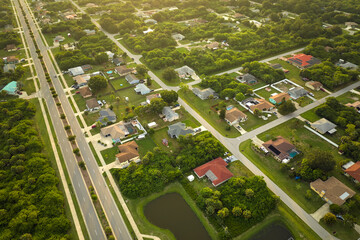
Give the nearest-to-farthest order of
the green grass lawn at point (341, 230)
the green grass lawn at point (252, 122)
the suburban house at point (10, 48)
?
the green grass lawn at point (341, 230), the green grass lawn at point (252, 122), the suburban house at point (10, 48)

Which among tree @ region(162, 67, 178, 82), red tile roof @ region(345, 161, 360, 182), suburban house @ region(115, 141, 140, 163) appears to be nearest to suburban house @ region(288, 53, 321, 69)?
tree @ region(162, 67, 178, 82)

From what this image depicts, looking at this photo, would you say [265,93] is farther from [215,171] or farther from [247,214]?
[247,214]

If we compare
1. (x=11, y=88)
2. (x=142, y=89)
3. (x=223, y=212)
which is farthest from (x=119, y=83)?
(x=223, y=212)

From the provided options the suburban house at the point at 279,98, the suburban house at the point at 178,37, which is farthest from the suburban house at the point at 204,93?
the suburban house at the point at 178,37

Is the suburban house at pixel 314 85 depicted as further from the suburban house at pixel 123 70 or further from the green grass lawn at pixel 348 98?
the suburban house at pixel 123 70

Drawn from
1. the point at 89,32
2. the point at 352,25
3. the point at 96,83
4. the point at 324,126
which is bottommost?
the point at 324,126

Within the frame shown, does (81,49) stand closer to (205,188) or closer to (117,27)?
(117,27)
